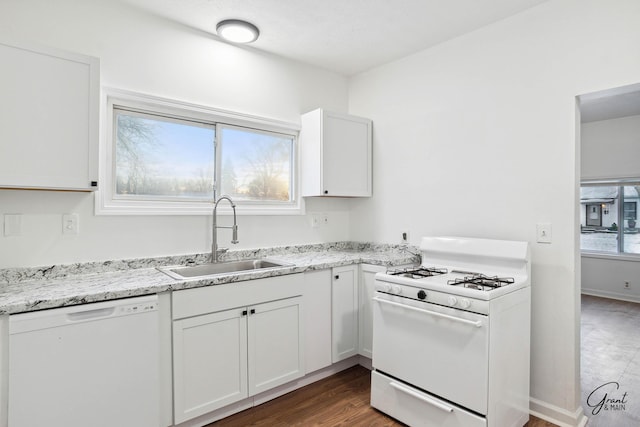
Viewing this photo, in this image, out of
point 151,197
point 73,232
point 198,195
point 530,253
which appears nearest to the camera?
point 73,232

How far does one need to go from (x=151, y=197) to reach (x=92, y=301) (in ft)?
3.19

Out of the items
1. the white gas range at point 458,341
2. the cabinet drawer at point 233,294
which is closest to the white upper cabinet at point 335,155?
the cabinet drawer at point 233,294

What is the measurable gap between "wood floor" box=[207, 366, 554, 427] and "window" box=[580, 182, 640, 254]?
14.8ft

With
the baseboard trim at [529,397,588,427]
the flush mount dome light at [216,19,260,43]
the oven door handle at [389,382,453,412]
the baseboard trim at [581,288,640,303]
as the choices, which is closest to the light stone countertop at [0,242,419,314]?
the oven door handle at [389,382,453,412]

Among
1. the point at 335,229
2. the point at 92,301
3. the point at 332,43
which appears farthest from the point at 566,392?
the point at 332,43

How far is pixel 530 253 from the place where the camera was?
7.30ft

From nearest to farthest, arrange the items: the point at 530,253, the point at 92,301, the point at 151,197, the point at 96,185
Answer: the point at 92,301, the point at 96,185, the point at 530,253, the point at 151,197

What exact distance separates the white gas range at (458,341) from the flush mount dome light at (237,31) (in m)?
1.92

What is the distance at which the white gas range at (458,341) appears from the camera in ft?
5.87

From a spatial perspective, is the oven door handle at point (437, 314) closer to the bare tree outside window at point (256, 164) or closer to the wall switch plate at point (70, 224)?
the bare tree outside window at point (256, 164)

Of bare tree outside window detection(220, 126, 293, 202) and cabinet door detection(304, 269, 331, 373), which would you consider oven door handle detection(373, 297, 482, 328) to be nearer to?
cabinet door detection(304, 269, 331, 373)

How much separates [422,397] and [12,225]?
2.44 m

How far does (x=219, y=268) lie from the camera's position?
2.56m

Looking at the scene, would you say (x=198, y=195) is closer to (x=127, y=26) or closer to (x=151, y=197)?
(x=151, y=197)
